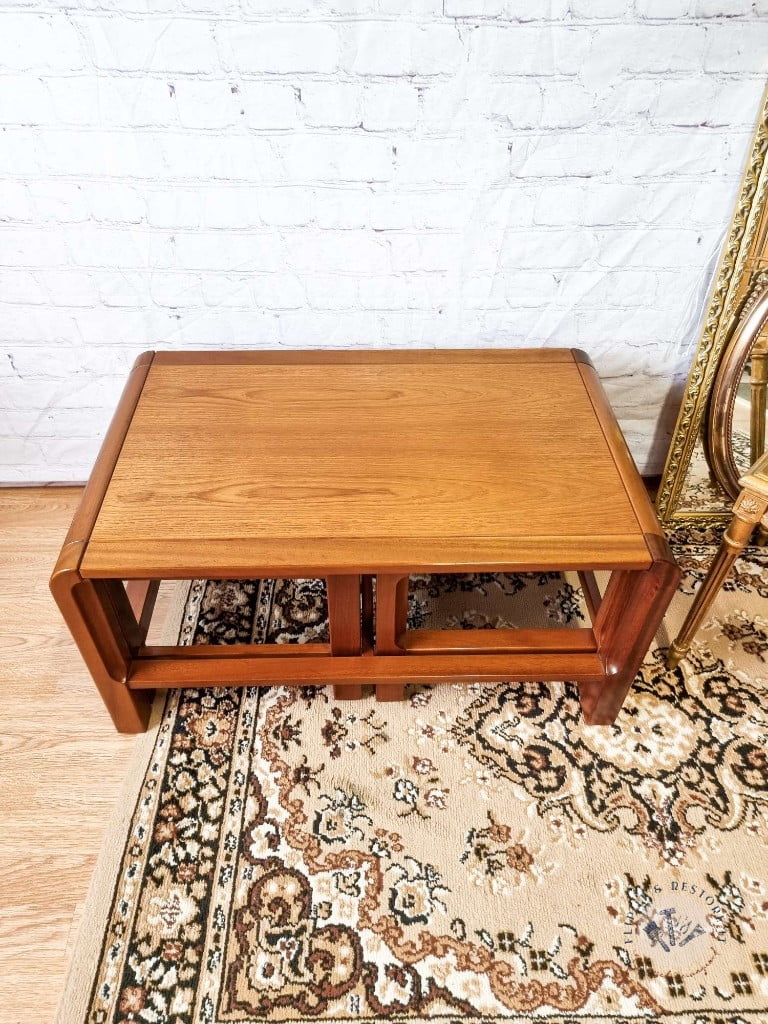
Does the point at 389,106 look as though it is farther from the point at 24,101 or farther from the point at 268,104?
the point at 24,101

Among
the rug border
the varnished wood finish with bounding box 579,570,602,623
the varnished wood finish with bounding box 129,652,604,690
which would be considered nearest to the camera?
the rug border

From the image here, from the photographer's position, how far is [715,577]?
45.4 inches

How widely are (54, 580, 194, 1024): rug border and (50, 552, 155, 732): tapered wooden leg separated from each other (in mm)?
36

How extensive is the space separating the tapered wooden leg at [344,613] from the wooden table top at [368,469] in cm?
9

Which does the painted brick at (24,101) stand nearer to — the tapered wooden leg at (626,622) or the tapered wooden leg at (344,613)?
the tapered wooden leg at (344,613)

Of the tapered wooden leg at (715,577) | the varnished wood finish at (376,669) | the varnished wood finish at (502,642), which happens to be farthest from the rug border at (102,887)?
the tapered wooden leg at (715,577)

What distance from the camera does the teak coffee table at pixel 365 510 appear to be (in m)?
0.92

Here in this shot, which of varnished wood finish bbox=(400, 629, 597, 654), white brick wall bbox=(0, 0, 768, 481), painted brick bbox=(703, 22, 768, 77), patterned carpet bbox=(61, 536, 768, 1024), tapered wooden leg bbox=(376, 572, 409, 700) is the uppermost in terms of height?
painted brick bbox=(703, 22, 768, 77)

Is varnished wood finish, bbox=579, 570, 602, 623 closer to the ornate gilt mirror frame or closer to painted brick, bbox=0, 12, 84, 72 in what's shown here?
the ornate gilt mirror frame

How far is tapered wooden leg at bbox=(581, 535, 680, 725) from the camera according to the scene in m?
0.94

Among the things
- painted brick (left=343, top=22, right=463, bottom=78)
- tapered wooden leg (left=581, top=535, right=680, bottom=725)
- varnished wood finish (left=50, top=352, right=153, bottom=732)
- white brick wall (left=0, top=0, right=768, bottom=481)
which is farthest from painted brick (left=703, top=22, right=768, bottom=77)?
varnished wood finish (left=50, top=352, right=153, bottom=732)

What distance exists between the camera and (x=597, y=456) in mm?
1062

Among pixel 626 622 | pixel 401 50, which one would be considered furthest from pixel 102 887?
pixel 401 50

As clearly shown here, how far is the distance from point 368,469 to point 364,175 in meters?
0.54
